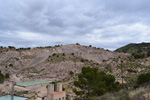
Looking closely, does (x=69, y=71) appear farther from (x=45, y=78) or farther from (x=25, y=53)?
(x=25, y=53)

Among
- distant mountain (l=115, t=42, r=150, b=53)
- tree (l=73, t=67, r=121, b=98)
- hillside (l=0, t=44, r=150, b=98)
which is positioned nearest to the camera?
tree (l=73, t=67, r=121, b=98)

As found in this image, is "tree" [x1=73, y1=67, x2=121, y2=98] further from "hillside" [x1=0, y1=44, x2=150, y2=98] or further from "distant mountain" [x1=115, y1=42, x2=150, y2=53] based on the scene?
"distant mountain" [x1=115, y1=42, x2=150, y2=53]

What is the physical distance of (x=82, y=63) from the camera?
58.3 metres

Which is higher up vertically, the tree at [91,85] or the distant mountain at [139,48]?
the distant mountain at [139,48]

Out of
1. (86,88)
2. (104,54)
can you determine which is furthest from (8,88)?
(104,54)

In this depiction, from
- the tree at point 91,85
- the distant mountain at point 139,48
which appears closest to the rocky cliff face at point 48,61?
the tree at point 91,85


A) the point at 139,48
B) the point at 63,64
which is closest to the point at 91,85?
the point at 63,64

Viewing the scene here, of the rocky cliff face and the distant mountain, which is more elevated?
the distant mountain

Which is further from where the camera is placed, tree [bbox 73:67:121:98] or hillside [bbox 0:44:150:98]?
hillside [bbox 0:44:150:98]

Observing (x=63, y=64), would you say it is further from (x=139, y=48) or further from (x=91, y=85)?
(x=139, y=48)

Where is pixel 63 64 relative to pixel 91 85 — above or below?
above

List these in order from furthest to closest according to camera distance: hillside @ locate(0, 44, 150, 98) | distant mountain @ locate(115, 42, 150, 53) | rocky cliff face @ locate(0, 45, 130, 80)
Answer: distant mountain @ locate(115, 42, 150, 53), rocky cliff face @ locate(0, 45, 130, 80), hillside @ locate(0, 44, 150, 98)

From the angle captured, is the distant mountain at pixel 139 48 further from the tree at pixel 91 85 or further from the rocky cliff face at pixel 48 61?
the tree at pixel 91 85

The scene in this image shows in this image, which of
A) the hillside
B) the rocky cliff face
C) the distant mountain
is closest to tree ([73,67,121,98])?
the hillside
